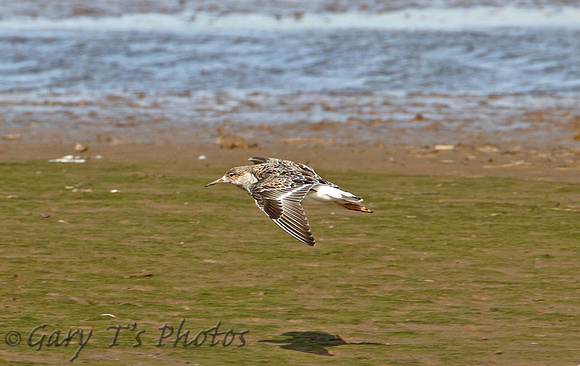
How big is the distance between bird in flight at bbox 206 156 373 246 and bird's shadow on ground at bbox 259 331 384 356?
0.57 metres

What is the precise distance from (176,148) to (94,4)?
82.7 ft

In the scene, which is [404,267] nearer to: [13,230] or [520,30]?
[13,230]

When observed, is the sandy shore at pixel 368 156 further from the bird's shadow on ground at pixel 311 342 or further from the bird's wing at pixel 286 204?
the bird's shadow on ground at pixel 311 342

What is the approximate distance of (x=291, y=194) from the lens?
22.1ft

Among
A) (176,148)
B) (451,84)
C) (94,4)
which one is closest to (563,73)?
(451,84)

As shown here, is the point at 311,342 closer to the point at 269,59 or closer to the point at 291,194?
the point at 291,194

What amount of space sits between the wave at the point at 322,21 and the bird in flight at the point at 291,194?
2300 centimetres

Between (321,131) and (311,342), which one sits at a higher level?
(311,342)

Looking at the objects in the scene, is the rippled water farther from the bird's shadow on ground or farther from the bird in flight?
the bird's shadow on ground

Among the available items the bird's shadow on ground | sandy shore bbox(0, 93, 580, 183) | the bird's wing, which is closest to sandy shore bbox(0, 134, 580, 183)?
sandy shore bbox(0, 93, 580, 183)

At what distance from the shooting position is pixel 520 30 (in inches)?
1159

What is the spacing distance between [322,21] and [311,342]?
89.9ft

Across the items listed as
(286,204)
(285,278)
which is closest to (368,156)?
(285,278)

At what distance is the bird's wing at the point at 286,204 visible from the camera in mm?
6391
